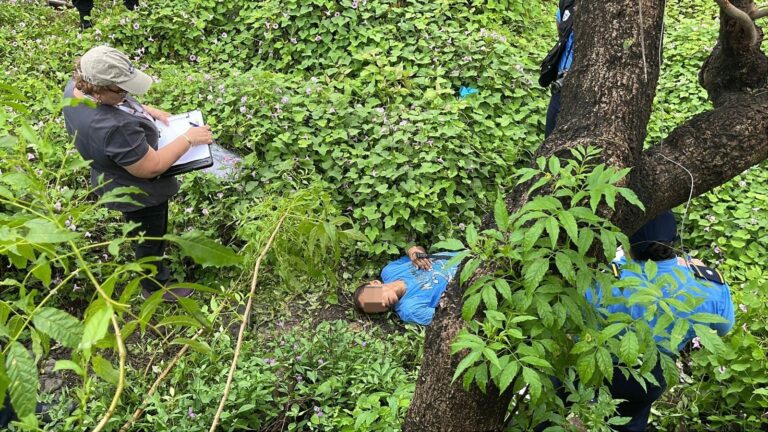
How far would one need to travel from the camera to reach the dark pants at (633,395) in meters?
2.33

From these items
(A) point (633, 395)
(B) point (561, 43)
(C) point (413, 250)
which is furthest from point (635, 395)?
(B) point (561, 43)

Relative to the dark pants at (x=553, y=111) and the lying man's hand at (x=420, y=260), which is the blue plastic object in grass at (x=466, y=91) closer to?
the dark pants at (x=553, y=111)

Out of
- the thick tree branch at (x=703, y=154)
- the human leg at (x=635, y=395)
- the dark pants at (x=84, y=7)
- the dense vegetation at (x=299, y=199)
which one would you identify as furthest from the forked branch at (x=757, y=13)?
the dark pants at (x=84, y=7)

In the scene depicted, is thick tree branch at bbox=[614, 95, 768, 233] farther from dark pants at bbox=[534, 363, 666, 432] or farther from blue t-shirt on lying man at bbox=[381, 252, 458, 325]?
blue t-shirt on lying man at bbox=[381, 252, 458, 325]

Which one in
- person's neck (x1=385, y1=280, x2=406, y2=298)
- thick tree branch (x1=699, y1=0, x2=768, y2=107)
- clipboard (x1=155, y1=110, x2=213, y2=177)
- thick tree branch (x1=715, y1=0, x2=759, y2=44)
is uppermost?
thick tree branch (x1=715, y1=0, x2=759, y2=44)

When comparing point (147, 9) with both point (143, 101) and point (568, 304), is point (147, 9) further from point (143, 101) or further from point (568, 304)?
point (568, 304)

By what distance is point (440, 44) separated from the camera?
5199mm

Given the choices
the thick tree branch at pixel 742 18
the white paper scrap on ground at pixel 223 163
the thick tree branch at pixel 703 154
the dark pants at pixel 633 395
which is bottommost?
the white paper scrap on ground at pixel 223 163

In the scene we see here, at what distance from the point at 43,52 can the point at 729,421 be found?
623 cm

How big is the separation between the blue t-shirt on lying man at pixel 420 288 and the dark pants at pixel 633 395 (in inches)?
44.6

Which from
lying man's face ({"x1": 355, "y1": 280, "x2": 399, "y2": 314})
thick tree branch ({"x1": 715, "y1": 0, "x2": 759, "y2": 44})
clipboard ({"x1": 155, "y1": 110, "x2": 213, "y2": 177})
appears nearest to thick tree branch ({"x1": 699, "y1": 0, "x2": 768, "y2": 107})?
thick tree branch ({"x1": 715, "y1": 0, "x2": 759, "y2": 44})

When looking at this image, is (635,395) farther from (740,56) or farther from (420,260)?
(420,260)

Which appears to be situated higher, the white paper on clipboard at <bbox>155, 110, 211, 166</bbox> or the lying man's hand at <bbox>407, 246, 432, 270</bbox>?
the white paper on clipboard at <bbox>155, 110, 211, 166</bbox>

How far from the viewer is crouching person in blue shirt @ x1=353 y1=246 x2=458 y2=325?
11.6 feet
